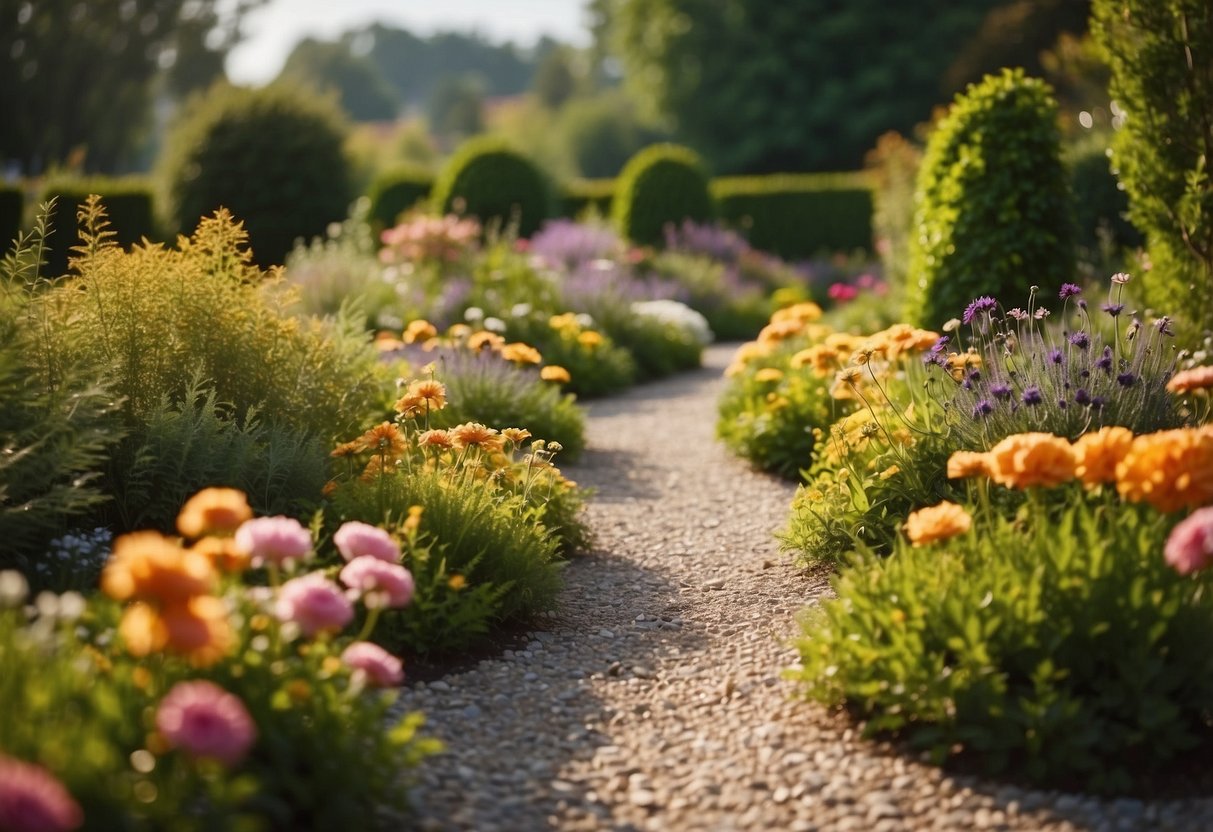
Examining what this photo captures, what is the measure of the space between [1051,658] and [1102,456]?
1.78ft

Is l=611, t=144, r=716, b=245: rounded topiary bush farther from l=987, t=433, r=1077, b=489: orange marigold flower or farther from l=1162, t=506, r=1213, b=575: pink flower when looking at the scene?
l=1162, t=506, r=1213, b=575: pink flower

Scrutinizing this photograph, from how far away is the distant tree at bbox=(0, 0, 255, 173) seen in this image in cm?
2914

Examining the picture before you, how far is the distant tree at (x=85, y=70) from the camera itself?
95.6ft

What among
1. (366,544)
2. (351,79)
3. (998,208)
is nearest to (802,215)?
(998,208)

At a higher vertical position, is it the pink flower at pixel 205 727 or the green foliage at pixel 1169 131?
the green foliage at pixel 1169 131

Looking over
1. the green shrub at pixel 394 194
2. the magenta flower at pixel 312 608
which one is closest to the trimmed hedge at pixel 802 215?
the green shrub at pixel 394 194

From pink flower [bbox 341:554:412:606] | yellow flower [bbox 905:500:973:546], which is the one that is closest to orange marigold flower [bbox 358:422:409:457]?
pink flower [bbox 341:554:412:606]

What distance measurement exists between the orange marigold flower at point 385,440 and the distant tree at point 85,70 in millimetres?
28854

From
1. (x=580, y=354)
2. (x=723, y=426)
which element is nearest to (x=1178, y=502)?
(x=723, y=426)

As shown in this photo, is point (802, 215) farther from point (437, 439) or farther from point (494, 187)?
point (437, 439)

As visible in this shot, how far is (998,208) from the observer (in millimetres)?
6828

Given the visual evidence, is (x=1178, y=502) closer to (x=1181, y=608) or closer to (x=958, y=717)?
(x=1181, y=608)

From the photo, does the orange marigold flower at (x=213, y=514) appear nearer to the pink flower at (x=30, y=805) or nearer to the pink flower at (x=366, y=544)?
the pink flower at (x=366, y=544)

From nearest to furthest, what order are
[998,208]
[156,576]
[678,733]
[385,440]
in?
[156,576]
[678,733]
[385,440]
[998,208]
